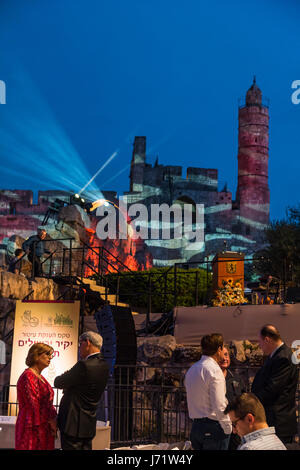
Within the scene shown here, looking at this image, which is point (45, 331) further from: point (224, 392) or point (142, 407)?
point (224, 392)

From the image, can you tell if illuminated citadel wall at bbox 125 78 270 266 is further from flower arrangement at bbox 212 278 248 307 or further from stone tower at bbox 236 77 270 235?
flower arrangement at bbox 212 278 248 307

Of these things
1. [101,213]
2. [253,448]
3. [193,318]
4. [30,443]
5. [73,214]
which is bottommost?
[30,443]

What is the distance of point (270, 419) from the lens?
16.4 feet

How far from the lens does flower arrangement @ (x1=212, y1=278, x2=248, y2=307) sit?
12852mm

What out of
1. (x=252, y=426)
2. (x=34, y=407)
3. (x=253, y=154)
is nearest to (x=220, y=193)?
(x=253, y=154)

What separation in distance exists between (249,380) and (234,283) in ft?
12.1

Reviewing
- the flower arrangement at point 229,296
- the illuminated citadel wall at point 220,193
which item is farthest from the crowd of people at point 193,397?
the illuminated citadel wall at point 220,193

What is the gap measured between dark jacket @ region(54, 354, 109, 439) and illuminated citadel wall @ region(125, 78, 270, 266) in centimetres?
4727

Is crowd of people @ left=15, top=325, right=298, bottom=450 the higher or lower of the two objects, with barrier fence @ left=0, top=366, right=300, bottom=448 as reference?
higher

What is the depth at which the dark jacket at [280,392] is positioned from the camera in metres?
4.97

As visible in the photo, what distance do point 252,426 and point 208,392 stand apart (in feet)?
4.21

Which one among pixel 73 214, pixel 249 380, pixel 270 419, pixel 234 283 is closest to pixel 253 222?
pixel 73 214

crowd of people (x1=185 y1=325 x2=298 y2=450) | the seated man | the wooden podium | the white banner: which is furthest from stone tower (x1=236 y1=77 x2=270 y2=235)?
the seated man
